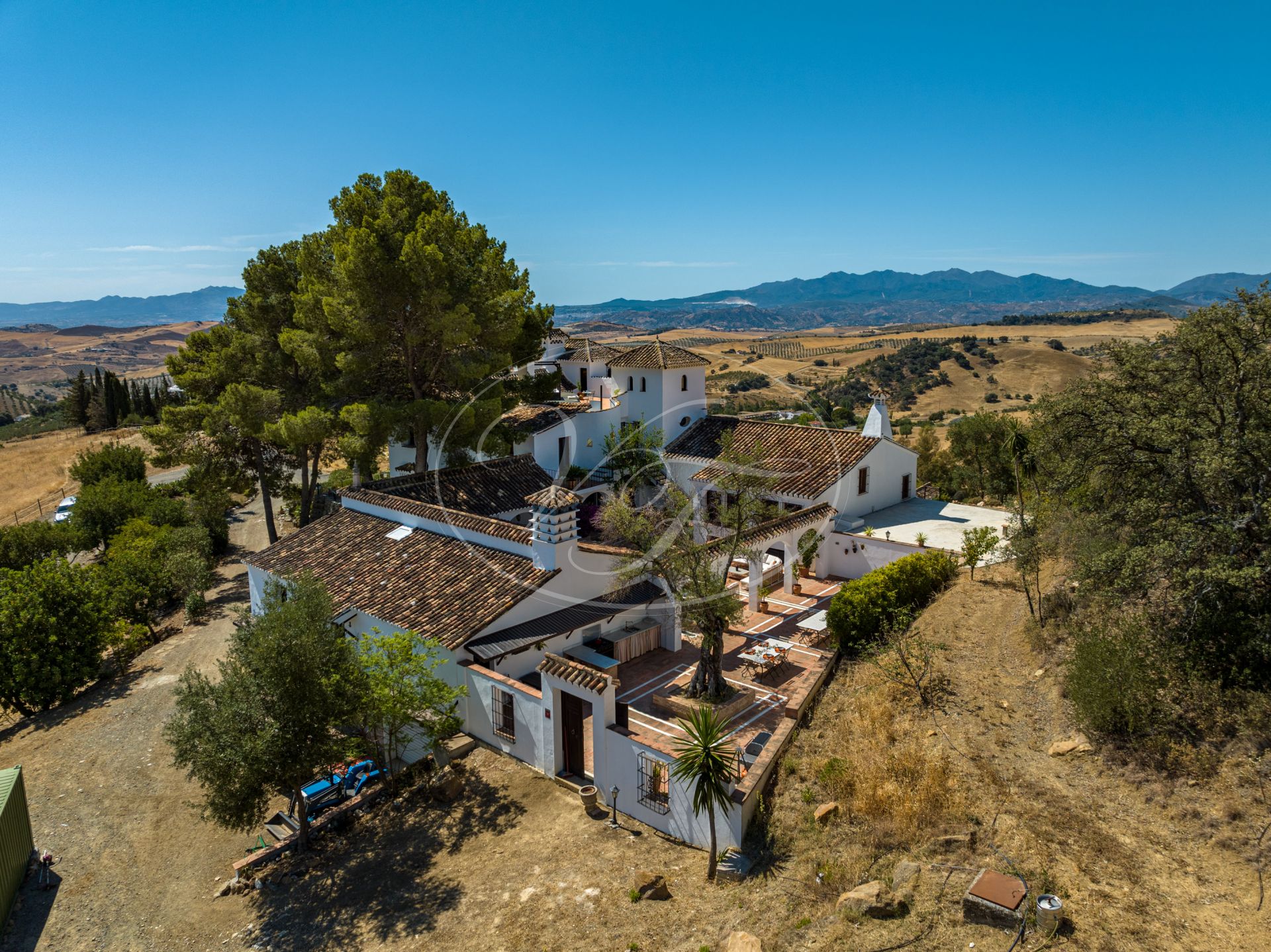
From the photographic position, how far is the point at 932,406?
3093 inches

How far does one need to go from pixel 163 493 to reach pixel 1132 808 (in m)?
47.9

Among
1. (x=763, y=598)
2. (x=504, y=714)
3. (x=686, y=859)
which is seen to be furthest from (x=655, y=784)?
(x=763, y=598)

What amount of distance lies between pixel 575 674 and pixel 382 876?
5.08 meters

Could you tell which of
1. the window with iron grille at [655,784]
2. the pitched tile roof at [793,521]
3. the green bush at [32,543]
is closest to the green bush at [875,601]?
the pitched tile roof at [793,521]

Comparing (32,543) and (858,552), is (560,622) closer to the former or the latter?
(858,552)

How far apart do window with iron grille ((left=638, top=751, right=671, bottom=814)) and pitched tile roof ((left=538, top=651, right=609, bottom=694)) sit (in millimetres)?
1510

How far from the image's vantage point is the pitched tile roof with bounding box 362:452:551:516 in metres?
25.0

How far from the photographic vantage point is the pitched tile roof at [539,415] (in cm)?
3425

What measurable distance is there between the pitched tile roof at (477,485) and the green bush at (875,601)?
12090 mm

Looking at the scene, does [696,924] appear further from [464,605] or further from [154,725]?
[154,725]

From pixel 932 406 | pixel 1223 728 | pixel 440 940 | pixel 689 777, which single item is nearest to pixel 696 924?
pixel 689 777

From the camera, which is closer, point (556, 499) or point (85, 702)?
point (556, 499)

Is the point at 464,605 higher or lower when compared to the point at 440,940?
higher

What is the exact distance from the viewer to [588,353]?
144 ft
